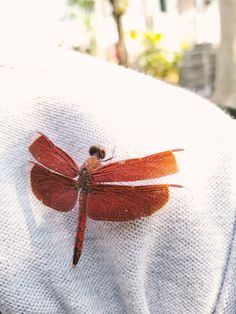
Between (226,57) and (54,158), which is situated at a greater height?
(54,158)

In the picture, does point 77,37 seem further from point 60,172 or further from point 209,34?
point 60,172

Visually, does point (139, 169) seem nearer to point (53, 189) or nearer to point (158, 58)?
point (53, 189)

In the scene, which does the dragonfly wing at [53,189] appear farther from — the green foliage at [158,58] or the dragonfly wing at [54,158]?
the green foliage at [158,58]

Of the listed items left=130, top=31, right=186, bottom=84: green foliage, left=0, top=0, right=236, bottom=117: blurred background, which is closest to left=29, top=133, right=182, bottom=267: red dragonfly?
left=0, top=0, right=236, bottom=117: blurred background

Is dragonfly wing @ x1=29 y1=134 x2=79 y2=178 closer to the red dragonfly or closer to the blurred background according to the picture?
the red dragonfly

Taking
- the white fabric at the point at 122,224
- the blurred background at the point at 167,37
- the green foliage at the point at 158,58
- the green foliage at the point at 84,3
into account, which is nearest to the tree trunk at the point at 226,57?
the blurred background at the point at 167,37

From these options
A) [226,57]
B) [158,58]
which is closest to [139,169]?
[226,57]

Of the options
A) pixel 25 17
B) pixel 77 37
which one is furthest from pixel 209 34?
pixel 25 17
